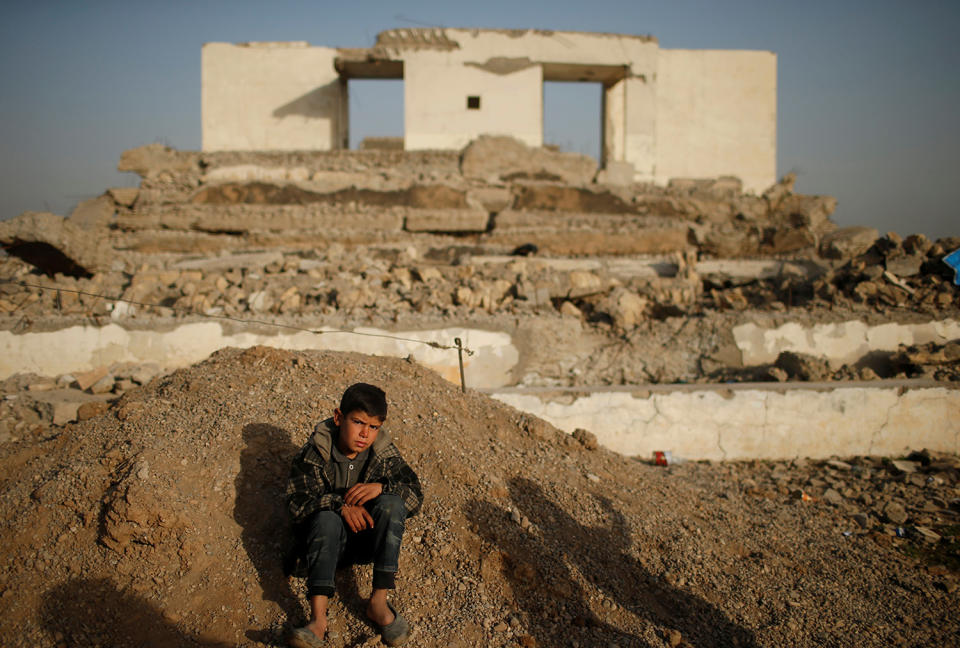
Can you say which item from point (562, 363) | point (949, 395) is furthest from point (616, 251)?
point (949, 395)

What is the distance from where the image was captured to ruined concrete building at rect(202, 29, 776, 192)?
13.3 metres

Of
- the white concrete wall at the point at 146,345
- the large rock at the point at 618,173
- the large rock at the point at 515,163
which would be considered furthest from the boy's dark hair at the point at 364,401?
the large rock at the point at 618,173

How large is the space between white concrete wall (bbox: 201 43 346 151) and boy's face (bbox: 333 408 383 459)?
1234cm

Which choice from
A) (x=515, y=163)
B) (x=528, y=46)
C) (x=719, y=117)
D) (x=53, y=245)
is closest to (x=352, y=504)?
(x=53, y=245)

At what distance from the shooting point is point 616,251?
1143cm

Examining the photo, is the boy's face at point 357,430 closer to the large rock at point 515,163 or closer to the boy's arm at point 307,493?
the boy's arm at point 307,493

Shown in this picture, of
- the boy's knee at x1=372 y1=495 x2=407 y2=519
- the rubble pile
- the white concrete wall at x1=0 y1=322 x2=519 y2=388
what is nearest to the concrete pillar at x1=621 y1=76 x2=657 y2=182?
the rubble pile

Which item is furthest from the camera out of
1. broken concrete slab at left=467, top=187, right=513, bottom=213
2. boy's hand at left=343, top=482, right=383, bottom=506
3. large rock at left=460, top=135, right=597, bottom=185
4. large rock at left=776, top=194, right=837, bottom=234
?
large rock at left=776, top=194, right=837, bottom=234

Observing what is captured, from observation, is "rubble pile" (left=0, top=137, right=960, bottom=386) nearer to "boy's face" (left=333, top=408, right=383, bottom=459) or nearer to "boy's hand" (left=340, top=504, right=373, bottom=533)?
"boy's face" (left=333, top=408, right=383, bottom=459)

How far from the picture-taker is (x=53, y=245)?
7766mm

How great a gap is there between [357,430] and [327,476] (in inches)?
10.3

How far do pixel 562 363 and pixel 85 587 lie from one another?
17.9 feet

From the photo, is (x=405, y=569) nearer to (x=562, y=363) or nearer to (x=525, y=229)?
(x=562, y=363)

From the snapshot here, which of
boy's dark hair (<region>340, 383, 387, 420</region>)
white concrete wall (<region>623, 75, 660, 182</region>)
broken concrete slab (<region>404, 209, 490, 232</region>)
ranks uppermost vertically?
white concrete wall (<region>623, 75, 660, 182</region>)
